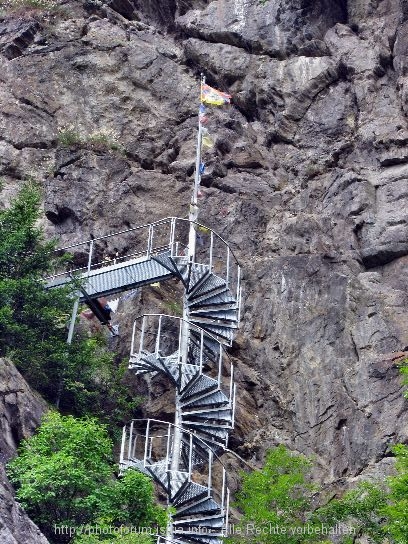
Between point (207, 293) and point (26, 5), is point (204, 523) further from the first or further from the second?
point (26, 5)

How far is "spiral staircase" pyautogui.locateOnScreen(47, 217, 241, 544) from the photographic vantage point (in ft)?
77.3

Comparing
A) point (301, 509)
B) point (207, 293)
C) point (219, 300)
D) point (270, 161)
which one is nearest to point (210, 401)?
point (219, 300)

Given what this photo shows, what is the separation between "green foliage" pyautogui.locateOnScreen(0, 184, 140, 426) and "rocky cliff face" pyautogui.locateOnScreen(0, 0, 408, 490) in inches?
104

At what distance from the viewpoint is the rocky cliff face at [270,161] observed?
2725 cm

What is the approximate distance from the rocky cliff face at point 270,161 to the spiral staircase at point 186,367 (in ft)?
3.46

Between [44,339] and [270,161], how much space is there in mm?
10573

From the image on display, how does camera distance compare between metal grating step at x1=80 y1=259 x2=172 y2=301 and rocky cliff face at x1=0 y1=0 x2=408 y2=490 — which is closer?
rocky cliff face at x1=0 y1=0 x2=408 y2=490

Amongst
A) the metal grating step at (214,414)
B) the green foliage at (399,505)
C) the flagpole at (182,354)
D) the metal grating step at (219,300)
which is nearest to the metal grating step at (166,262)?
the flagpole at (182,354)

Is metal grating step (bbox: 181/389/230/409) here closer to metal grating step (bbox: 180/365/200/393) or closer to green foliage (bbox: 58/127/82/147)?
metal grating step (bbox: 180/365/200/393)

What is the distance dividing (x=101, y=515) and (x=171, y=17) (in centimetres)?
2293

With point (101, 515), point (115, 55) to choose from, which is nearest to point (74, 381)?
point (101, 515)

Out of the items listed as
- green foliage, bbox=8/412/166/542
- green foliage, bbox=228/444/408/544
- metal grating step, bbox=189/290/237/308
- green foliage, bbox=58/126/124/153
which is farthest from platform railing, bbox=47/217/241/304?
green foliage, bbox=8/412/166/542

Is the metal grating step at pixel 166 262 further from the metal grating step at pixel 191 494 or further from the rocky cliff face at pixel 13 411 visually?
the metal grating step at pixel 191 494

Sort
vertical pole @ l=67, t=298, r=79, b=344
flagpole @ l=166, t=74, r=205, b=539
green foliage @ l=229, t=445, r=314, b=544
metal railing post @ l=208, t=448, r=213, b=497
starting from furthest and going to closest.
Answer: 1. vertical pole @ l=67, t=298, r=79, b=344
2. flagpole @ l=166, t=74, r=205, b=539
3. metal railing post @ l=208, t=448, r=213, b=497
4. green foliage @ l=229, t=445, r=314, b=544
